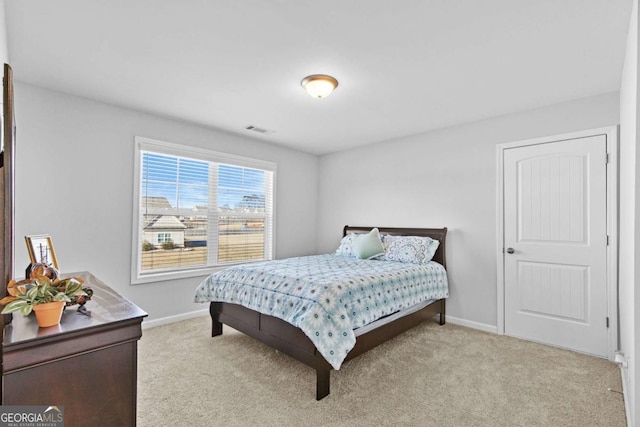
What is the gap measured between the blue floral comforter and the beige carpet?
16.0 inches

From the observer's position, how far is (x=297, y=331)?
2311 mm

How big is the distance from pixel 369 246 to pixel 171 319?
2550 mm

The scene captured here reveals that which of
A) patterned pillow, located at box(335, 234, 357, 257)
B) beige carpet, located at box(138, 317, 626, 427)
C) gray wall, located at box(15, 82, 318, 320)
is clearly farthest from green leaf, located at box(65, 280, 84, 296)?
patterned pillow, located at box(335, 234, 357, 257)

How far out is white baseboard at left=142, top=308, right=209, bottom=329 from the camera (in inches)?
135

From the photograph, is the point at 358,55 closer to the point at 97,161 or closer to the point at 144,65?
the point at 144,65

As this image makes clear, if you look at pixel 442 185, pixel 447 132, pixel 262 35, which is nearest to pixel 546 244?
pixel 442 185

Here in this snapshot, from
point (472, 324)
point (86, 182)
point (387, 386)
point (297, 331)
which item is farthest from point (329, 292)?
point (86, 182)

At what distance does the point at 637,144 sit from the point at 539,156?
1764 millimetres

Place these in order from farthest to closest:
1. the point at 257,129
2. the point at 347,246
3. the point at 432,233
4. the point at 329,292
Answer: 1. the point at 347,246
2. the point at 257,129
3. the point at 432,233
4. the point at 329,292

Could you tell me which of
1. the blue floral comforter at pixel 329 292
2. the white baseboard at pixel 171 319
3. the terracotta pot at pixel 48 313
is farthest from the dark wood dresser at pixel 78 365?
the white baseboard at pixel 171 319

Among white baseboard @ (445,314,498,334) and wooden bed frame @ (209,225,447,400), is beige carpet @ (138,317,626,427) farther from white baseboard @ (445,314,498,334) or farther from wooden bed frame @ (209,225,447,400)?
white baseboard @ (445,314,498,334)

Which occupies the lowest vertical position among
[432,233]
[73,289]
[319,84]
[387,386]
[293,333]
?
[387,386]

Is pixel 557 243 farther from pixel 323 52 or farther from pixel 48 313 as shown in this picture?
pixel 48 313

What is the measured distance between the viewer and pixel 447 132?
12.7 feet
